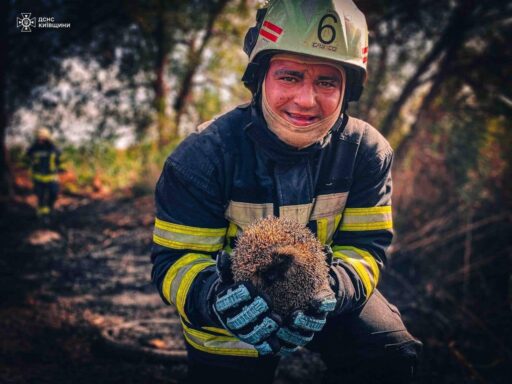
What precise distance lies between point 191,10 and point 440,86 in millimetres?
5739

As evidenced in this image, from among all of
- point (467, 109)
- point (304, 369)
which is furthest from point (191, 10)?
point (304, 369)

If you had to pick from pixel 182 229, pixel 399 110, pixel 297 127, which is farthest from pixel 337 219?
pixel 399 110

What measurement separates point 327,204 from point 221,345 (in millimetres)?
973

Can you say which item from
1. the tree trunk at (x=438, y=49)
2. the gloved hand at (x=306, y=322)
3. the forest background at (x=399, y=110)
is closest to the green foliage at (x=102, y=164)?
the forest background at (x=399, y=110)

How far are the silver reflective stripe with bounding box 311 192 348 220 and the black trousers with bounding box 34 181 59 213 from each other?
672cm

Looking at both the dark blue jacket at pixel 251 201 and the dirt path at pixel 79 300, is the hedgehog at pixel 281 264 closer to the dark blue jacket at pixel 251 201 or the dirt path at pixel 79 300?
the dark blue jacket at pixel 251 201

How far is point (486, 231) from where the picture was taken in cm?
481

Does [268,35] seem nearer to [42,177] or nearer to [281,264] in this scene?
[281,264]

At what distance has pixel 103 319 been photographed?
145 inches

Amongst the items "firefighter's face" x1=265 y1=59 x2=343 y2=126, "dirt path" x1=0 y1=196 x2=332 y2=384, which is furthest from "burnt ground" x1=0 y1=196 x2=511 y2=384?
"firefighter's face" x1=265 y1=59 x2=343 y2=126

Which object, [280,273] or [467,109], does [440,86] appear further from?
[280,273]

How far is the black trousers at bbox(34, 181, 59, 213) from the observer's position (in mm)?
7195
